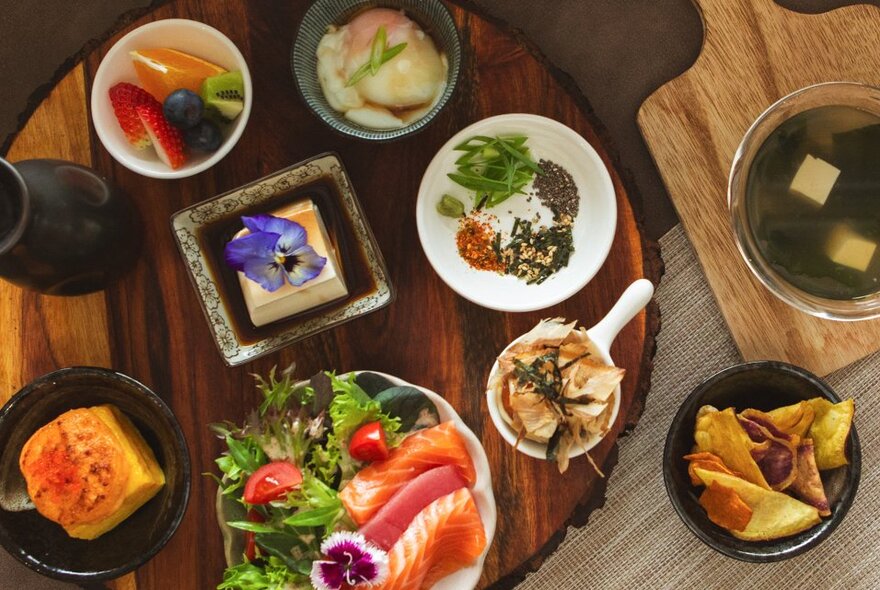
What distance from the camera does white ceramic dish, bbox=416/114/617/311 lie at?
1488 millimetres

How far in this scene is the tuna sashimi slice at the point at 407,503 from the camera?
1.37 meters

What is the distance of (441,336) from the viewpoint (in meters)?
1.52

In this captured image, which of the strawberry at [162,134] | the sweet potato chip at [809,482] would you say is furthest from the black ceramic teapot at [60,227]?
the sweet potato chip at [809,482]

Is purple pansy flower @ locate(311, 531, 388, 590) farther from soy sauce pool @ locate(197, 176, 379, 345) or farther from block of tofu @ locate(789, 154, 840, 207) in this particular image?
block of tofu @ locate(789, 154, 840, 207)

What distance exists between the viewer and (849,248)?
4.99 feet

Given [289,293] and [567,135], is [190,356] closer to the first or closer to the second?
[289,293]

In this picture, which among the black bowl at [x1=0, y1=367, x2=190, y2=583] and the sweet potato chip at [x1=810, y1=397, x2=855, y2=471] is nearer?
the black bowl at [x1=0, y1=367, x2=190, y2=583]

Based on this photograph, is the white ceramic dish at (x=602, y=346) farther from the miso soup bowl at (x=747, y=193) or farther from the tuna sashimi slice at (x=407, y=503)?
the miso soup bowl at (x=747, y=193)

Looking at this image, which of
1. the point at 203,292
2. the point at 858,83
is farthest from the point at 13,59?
the point at 858,83

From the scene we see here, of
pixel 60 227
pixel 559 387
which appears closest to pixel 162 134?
pixel 60 227

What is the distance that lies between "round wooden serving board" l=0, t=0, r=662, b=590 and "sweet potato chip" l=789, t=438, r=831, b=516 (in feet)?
0.99

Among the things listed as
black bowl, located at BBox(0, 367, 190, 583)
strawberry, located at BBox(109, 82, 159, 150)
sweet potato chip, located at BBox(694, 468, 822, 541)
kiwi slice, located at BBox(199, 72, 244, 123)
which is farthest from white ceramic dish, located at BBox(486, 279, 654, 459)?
strawberry, located at BBox(109, 82, 159, 150)

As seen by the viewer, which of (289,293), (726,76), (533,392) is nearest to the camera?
(533,392)

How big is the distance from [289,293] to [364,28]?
49 centimetres
